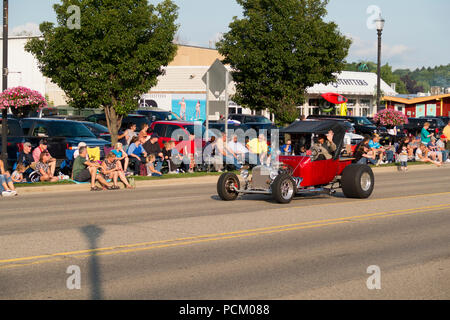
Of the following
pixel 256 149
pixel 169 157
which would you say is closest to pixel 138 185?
pixel 169 157

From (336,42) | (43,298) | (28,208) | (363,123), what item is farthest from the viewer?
(363,123)

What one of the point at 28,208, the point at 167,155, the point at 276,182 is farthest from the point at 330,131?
the point at 167,155

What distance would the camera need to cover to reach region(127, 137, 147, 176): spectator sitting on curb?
23689 millimetres

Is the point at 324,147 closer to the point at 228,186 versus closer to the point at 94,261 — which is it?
the point at 228,186

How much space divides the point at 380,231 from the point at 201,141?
14.1m

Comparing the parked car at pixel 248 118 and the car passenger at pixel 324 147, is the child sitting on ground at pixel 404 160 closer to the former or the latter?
the car passenger at pixel 324 147

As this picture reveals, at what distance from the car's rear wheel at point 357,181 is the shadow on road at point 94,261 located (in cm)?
707

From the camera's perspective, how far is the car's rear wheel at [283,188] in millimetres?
15797

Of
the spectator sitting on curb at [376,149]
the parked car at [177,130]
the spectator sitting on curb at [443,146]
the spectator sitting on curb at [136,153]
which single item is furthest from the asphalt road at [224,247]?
the spectator sitting on curb at [443,146]

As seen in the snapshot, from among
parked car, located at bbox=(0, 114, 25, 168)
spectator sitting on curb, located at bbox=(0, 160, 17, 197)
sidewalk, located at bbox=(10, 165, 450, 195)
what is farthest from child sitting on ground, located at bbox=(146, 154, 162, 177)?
spectator sitting on curb, located at bbox=(0, 160, 17, 197)

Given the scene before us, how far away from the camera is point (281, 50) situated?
35.2 meters

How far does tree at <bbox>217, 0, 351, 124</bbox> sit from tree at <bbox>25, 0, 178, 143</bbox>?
862 centimetres

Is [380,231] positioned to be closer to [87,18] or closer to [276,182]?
[276,182]

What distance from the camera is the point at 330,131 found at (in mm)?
17094
